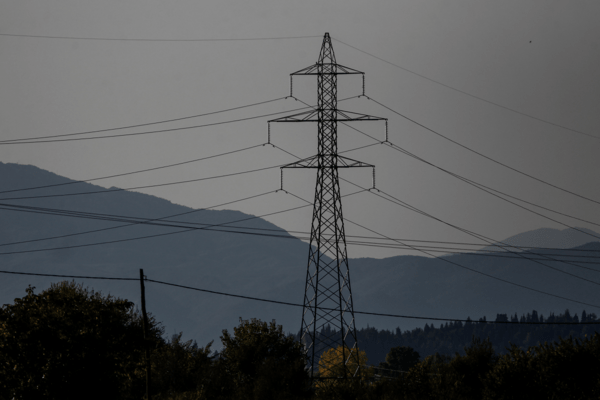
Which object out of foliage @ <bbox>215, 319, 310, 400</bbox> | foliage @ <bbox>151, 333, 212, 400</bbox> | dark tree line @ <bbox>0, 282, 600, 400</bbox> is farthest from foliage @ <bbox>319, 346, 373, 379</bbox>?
foliage @ <bbox>151, 333, 212, 400</bbox>

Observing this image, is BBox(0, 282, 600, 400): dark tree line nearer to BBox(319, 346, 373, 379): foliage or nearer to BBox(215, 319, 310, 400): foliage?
BBox(215, 319, 310, 400): foliage

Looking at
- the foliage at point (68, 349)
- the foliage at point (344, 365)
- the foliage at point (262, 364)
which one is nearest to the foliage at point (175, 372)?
the foliage at point (262, 364)

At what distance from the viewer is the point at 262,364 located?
6266 centimetres

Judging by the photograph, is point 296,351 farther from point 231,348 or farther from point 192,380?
point 192,380

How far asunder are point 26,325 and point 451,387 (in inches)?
1508

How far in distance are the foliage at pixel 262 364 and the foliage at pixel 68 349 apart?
1038 cm

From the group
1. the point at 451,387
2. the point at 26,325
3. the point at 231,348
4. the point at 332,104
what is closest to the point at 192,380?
the point at 231,348

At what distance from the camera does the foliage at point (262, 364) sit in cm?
5866

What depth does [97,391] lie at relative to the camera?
191 feet

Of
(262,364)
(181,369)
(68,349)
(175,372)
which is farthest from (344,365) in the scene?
(68,349)

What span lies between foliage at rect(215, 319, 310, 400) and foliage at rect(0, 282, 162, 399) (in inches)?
409

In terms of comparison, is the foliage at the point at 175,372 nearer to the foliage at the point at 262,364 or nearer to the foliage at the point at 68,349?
the foliage at the point at 262,364

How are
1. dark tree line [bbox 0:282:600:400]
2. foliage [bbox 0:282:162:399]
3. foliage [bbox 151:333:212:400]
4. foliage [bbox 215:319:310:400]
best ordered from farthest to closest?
1. foliage [bbox 151:333:212:400]
2. foliage [bbox 215:319:310:400]
3. foliage [bbox 0:282:162:399]
4. dark tree line [bbox 0:282:600:400]

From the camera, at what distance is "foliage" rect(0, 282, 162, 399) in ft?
178
